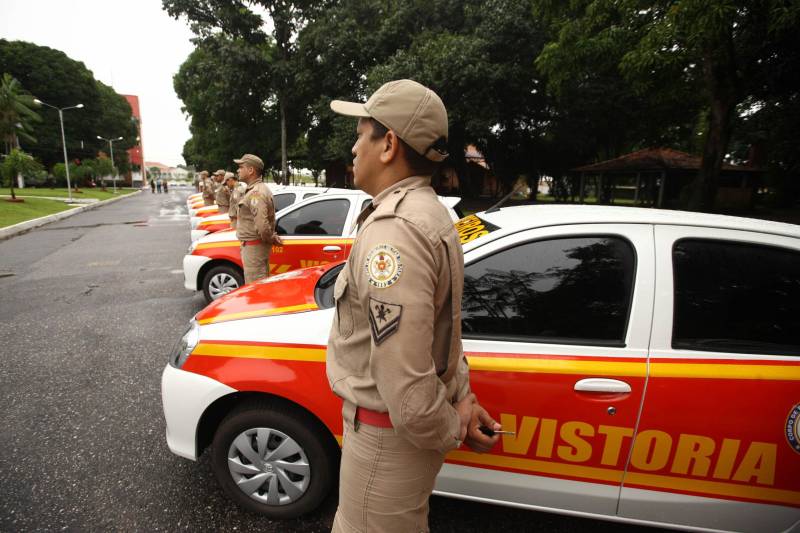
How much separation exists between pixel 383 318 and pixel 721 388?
4.96 ft

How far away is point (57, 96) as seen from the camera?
5219 centimetres

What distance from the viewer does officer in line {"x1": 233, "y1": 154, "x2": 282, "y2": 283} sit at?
468 cm

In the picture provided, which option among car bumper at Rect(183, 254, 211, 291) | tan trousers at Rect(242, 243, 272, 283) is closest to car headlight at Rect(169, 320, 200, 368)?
tan trousers at Rect(242, 243, 272, 283)

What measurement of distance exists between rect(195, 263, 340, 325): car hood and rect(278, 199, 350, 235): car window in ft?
8.30

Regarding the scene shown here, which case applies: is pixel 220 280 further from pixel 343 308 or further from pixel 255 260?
pixel 343 308

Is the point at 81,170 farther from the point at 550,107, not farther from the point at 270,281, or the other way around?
the point at 270,281

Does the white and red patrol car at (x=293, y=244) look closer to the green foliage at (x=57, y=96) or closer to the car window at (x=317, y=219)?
the car window at (x=317, y=219)

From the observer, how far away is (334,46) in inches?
842

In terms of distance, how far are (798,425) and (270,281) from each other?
2886mm

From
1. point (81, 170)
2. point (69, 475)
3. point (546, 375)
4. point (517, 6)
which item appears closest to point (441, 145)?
point (546, 375)

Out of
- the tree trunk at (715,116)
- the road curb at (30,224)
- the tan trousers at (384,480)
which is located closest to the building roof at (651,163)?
the tree trunk at (715,116)

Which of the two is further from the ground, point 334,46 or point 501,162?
point 334,46

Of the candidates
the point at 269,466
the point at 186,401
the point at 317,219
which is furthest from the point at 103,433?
the point at 317,219

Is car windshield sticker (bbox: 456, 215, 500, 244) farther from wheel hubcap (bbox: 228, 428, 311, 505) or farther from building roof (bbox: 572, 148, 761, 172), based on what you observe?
building roof (bbox: 572, 148, 761, 172)
